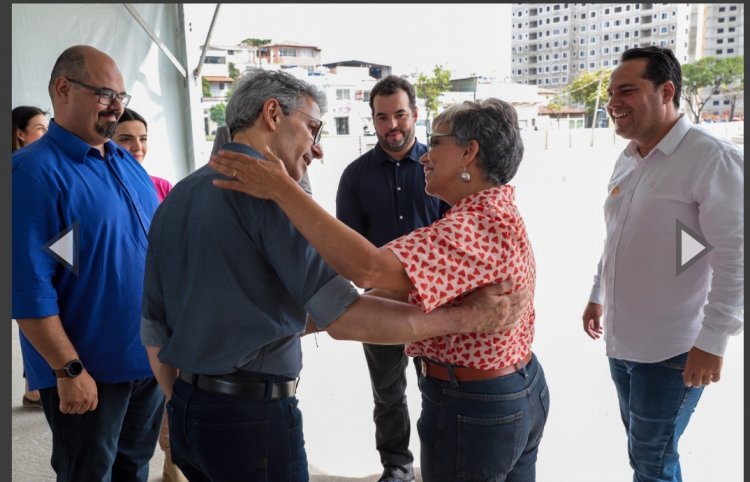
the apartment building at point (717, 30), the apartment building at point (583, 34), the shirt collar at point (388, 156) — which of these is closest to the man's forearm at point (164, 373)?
the shirt collar at point (388, 156)

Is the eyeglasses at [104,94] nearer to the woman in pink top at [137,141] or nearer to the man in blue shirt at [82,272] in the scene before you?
the man in blue shirt at [82,272]

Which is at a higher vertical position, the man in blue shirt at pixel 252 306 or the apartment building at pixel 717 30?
the apartment building at pixel 717 30

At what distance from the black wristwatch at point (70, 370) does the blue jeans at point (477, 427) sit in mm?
904

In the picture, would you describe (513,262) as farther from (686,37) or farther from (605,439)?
(686,37)

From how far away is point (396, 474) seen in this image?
2648mm

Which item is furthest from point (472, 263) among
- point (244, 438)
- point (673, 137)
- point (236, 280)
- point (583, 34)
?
point (583, 34)

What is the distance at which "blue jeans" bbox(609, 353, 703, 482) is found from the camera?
70.6 inches

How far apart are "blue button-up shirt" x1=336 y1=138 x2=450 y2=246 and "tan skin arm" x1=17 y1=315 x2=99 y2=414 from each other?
1429 mm

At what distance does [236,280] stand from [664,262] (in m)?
1.33

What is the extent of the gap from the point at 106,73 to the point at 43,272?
58cm

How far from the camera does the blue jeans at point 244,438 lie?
3.78 ft

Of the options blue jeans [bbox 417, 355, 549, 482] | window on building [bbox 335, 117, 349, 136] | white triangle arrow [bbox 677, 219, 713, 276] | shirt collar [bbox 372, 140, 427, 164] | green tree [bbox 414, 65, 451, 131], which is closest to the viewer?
blue jeans [bbox 417, 355, 549, 482]

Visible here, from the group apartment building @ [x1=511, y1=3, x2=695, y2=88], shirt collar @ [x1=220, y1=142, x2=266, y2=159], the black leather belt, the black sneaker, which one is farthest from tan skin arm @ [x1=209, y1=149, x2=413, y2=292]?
apartment building @ [x1=511, y1=3, x2=695, y2=88]

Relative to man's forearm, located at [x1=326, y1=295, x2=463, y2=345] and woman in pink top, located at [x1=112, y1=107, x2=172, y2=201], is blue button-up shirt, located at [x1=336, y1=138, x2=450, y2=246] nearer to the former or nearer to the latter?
woman in pink top, located at [x1=112, y1=107, x2=172, y2=201]
